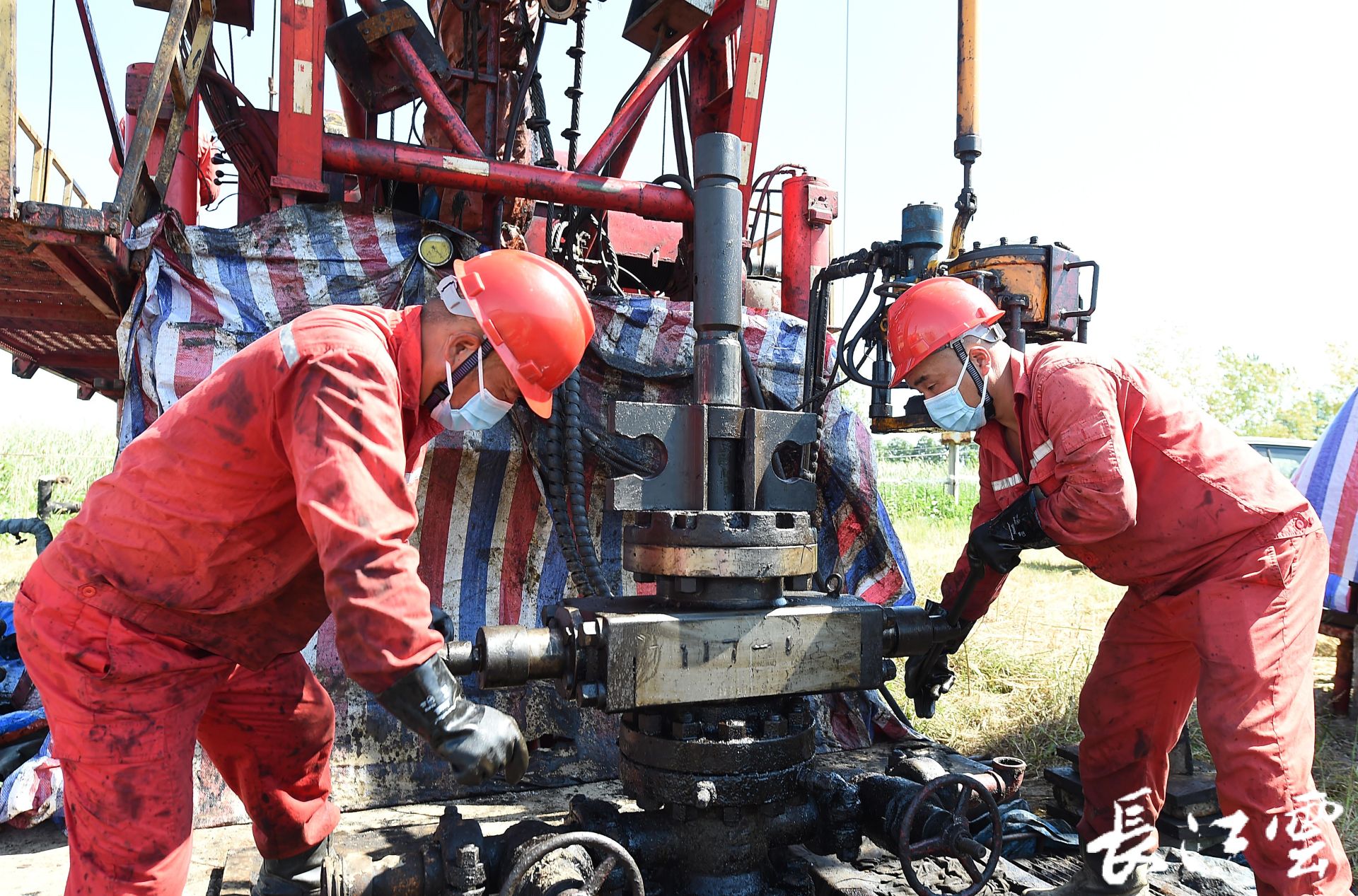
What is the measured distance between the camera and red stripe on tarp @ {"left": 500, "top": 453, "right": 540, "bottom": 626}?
13.6ft

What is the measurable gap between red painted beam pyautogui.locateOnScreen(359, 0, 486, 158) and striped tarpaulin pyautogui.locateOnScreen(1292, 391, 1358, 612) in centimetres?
498

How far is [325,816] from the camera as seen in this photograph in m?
2.77

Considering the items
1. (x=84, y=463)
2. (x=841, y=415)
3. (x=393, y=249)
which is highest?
(x=393, y=249)

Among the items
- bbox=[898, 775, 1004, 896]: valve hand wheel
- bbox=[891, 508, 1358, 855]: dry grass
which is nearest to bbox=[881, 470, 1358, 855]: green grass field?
bbox=[891, 508, 1358, 855]: dry grass

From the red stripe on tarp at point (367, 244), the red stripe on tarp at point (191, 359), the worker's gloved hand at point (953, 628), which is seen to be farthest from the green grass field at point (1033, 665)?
the red stripe on tarp at point (191, 359)

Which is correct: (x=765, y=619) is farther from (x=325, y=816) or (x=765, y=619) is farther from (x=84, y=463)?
(x=84, y=463)

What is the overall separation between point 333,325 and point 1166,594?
257 centimetres

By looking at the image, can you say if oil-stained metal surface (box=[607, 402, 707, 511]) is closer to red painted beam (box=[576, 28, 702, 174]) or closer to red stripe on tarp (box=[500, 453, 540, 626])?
red stripe on tarp (box=[500, 453, 540, 626])

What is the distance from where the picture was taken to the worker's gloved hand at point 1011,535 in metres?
2.72

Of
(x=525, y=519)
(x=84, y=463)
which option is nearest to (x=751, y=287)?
(x=525, y=519)

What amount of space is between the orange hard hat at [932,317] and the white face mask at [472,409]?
52.4 inches

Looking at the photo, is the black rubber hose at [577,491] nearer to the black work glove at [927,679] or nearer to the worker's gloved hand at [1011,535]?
the black work glove at [927,679]

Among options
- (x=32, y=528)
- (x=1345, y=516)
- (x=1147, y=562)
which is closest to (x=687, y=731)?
(x=1147, y=562)

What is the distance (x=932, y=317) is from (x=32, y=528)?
17.3 ft
